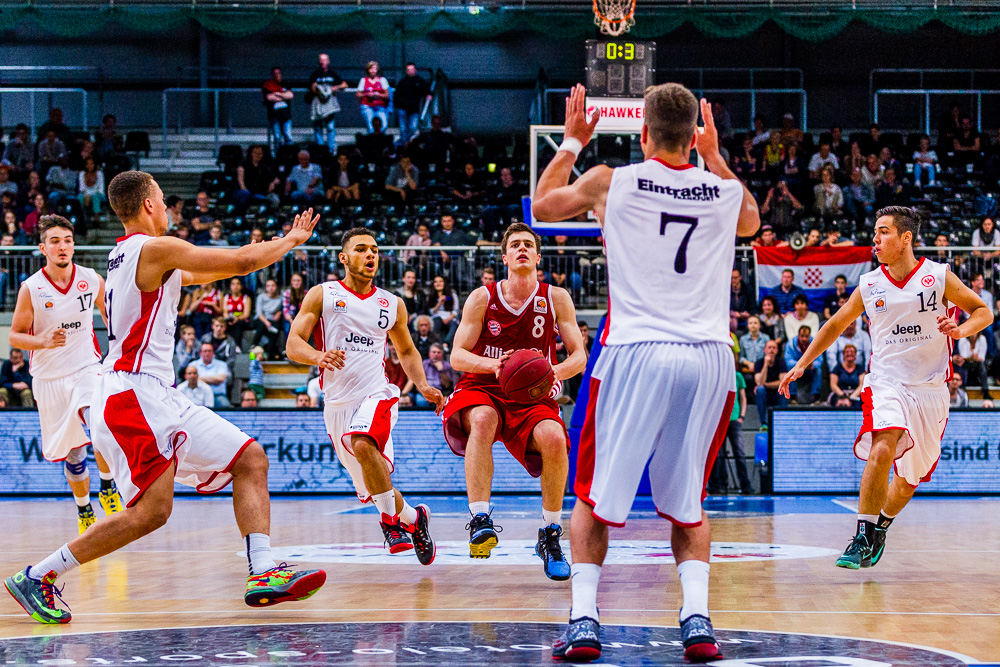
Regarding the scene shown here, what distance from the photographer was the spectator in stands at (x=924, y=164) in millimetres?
20875

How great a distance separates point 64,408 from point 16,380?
21.9 feet

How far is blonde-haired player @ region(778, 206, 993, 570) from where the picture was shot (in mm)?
7289

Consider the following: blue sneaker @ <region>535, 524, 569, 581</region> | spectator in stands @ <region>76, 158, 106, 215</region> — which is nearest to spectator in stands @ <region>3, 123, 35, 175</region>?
spectator in stands @ <region>76, 158, 106, 215</region>

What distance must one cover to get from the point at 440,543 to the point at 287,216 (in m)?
11.9

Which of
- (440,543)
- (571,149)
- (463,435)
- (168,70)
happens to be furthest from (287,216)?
(571,149)

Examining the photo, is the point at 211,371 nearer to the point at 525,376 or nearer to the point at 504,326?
the point at 504,326

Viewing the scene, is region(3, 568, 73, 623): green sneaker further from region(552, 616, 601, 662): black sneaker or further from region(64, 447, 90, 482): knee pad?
region(64, 447, 90, 482): knee pad

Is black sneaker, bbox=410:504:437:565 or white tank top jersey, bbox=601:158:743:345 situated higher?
white tank top jersey, bbox=601:158:743:345

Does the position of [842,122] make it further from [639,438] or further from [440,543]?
[639,438]

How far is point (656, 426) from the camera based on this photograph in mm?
4312

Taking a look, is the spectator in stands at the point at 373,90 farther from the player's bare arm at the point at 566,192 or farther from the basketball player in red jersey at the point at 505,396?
the player's bare arm at the point at 566,192

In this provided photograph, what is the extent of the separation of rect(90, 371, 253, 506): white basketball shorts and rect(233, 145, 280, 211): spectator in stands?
49.1 feet

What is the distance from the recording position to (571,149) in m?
4.55

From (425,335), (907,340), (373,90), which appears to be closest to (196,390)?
(425,335)
